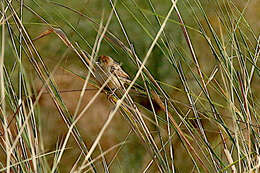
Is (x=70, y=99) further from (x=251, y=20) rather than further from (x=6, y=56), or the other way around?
(x=251, y=20)

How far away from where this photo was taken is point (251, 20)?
1.87 m

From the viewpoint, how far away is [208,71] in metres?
1.80

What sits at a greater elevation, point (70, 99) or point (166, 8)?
point (166, 8)

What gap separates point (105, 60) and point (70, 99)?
30 cm

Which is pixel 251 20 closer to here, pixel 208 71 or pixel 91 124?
pixel 208 71

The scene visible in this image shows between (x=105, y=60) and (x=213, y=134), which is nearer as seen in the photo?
(x=105, y=60)

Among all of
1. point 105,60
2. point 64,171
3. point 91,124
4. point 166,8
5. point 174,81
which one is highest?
point 166,8

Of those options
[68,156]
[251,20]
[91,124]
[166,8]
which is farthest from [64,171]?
[251,20]

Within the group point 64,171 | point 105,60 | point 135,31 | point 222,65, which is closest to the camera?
point 222,65

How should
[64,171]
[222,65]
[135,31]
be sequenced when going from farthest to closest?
[135,31], [64,171], [222,65]

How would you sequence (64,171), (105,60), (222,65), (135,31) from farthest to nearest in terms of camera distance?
(135,31)
(64,171)
(105,60)
(222,65)

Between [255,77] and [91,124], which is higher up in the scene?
[255,77]

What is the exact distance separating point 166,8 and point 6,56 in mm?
619

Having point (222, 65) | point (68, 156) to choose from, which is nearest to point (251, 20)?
point (68, 156)
